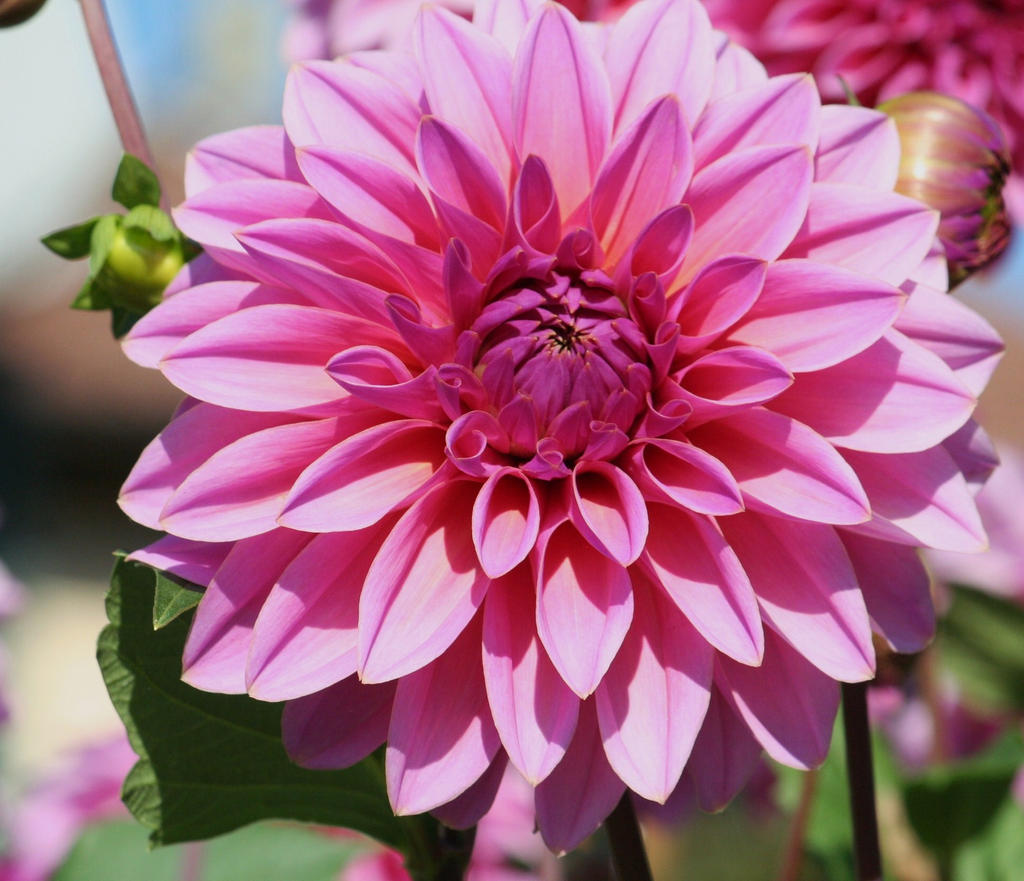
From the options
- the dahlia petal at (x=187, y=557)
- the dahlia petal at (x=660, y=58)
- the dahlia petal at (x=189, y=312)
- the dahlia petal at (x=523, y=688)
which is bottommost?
the dahlia petal at (x=523, y=688)

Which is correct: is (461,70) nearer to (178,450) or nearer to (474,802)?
(178,450)

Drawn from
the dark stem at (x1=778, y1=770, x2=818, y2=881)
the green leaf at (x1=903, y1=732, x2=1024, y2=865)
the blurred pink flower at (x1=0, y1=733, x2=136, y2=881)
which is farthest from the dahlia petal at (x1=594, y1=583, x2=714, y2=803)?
the blurred pink flower at (x1=0, y1=733, x2=136, y2=881)

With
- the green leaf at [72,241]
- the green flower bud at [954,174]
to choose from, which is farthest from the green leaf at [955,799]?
the green leaf at [72,241]

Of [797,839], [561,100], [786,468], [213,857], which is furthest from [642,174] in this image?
[213,857]

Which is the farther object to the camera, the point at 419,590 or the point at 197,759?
the point at 197,759

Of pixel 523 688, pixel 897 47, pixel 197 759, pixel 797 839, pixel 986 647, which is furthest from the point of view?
pixel 986 647

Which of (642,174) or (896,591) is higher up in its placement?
(642,174)

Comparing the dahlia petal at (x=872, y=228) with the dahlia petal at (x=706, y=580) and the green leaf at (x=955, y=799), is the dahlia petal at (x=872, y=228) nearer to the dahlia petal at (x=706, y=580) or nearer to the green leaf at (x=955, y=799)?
the dahlia petal at (x=706, y=580)

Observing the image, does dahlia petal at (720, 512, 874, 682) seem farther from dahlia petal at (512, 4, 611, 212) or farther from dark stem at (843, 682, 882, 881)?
dahlia petal at (512, 4, 611, 212)
